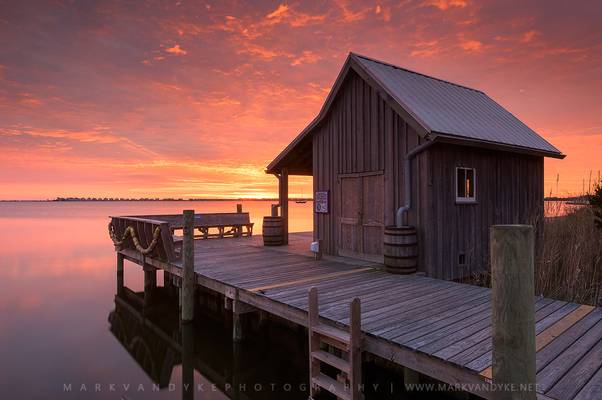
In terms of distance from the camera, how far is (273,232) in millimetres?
13352

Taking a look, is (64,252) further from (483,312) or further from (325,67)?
(483,312)

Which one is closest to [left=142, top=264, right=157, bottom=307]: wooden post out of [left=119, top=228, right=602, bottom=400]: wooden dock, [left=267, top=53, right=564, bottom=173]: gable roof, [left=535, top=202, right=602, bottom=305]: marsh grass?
[left=119, top=228, right=602, bottom=400]: wooden dock

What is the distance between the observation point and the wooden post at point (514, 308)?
8.14ft

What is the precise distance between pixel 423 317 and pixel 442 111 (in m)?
6.23

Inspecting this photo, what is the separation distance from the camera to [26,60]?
18.1m

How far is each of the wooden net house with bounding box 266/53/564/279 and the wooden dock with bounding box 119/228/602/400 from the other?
4.36 ft

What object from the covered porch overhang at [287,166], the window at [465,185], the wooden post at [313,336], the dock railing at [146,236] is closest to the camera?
the wooden post at [313,336]

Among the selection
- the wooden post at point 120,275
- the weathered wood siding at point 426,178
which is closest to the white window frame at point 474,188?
the weathered wood siding at point 426,178

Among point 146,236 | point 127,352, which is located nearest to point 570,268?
point 127,352

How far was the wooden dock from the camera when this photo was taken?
3520mm

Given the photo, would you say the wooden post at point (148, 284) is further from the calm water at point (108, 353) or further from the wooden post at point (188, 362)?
the wooden post at point (188, 362)

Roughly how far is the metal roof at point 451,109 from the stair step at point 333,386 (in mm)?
5485

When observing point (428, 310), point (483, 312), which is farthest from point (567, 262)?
point (428, 310)

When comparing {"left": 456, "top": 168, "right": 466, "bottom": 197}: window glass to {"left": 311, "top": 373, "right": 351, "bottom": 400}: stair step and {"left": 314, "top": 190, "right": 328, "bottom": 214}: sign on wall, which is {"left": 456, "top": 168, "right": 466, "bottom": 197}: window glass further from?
{"left": 311, "top": 373, "right": 351, "bottom": 400}: stair step
